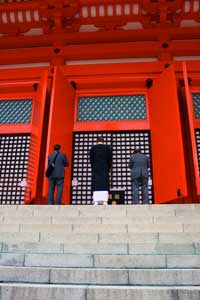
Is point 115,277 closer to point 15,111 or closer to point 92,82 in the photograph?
point 92,82

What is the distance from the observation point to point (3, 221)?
397 centimetres

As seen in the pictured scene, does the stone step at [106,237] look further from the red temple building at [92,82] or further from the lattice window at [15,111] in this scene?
the lattice window at [15,111]

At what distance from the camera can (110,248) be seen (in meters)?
2.88

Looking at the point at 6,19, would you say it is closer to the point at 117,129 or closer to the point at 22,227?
the point at 117,129

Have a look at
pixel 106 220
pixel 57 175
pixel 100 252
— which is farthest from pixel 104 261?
pixel 57 175

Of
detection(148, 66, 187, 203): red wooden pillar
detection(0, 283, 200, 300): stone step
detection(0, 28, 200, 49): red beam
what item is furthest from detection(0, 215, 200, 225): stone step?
detection(0, 28, 200, 49): red beam

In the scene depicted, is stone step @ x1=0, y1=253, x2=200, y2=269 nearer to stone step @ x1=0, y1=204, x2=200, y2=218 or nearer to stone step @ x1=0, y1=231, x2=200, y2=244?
stone step @ x1=0, y1=231, x2=200, y2=244

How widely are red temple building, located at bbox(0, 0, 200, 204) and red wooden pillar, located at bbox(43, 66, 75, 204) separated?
0.08 ft

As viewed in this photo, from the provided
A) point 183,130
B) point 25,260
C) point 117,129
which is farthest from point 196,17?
point 25,260

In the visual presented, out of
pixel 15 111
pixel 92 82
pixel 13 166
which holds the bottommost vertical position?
pixel 13 166

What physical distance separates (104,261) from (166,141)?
4.10 metres

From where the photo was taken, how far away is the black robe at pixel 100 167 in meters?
5.29

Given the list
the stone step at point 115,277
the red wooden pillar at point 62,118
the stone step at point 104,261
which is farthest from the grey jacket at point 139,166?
the stone step at point 115,277

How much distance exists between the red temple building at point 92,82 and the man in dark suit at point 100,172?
1.32 m
